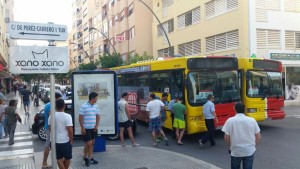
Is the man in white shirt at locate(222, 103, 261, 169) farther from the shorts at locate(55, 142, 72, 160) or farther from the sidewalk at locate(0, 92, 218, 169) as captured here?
the shorts at locate(55, 142, 72, 160)

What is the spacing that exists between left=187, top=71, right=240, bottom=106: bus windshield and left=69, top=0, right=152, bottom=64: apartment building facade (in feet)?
83.1

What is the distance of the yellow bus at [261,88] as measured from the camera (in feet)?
40.2

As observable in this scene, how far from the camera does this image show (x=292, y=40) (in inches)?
1008

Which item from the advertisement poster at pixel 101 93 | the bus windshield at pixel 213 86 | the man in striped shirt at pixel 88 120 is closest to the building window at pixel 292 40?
the bus windshield at pixel 213 86

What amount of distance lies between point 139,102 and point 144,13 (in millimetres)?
28039

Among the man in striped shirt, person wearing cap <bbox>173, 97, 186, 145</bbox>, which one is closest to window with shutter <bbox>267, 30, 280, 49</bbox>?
person wearing cap <bbox>173, 97, 186, 145</bbox>

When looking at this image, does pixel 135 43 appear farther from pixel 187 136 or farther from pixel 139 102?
pixel 187 136

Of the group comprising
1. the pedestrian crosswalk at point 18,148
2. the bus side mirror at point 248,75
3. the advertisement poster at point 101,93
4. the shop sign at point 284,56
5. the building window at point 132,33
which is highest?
the building window at point 132,33

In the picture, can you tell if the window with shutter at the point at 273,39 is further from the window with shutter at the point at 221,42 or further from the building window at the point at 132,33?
the building window at the point at 132,33

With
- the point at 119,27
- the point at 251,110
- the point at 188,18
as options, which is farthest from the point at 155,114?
the point at 119,27

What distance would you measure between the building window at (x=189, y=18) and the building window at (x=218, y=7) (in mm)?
1546

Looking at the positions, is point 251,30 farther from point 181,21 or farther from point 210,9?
point 181,21

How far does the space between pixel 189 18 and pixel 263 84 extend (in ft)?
63.1

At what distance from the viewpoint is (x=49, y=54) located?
18.8 ft
